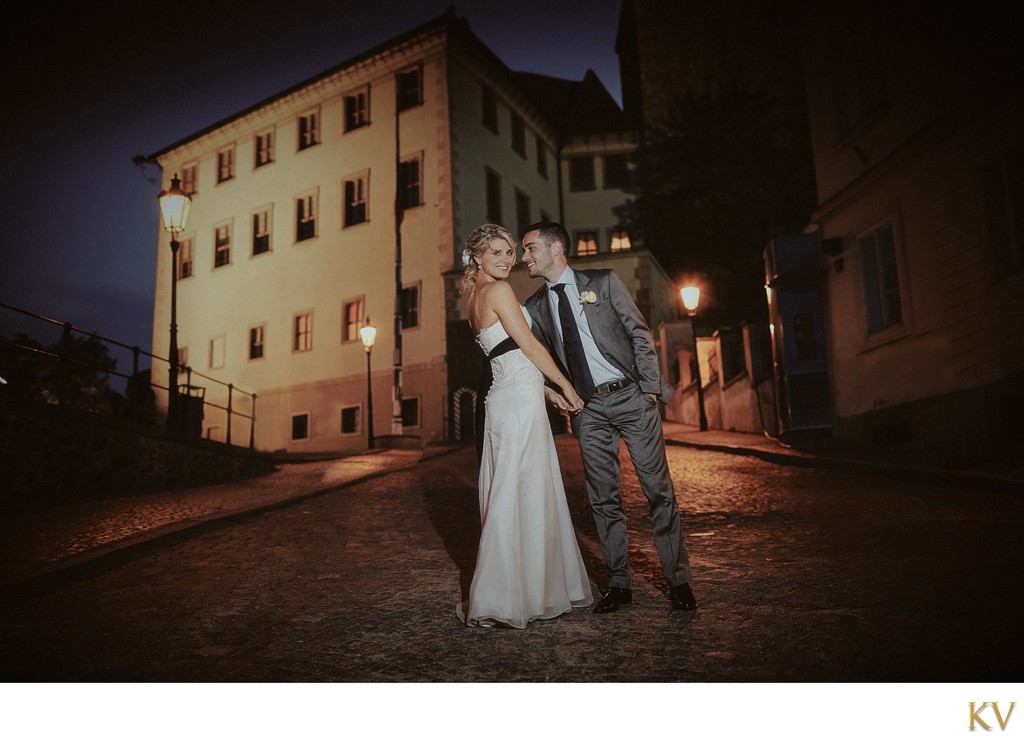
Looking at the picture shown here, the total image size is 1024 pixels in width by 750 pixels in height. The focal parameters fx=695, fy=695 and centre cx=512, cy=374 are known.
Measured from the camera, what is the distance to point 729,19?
1267 inches

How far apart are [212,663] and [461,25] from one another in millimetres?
26232

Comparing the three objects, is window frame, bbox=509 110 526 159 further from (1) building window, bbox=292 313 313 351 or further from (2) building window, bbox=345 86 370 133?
(1) building window, bbox=292 313 313 351

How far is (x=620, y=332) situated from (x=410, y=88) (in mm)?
24961

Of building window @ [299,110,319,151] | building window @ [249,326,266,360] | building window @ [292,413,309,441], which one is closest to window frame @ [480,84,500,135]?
building window @ [299,110,319,151]

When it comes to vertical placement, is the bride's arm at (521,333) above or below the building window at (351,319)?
below

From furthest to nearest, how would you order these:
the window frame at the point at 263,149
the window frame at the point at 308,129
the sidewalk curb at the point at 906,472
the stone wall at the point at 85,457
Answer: the window frame at the point at 263,149, the window frame at the point at 308,129, the stone wall at the point at 85,457, the sidewalk curb at the point at 906,472

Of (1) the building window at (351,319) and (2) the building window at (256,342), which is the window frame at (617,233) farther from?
(2) the building window at (256,342)

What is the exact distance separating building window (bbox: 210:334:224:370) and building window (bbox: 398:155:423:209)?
430 inches

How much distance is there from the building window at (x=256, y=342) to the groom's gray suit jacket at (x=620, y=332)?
27.1 meters

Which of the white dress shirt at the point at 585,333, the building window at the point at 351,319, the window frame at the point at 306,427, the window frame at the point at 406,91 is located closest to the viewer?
the white dress shirt at the point at 585,333

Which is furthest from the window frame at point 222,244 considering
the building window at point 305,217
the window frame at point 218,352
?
the building window at point 305,217

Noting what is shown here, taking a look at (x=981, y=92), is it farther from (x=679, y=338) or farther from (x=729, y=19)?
(x=729, y=19)

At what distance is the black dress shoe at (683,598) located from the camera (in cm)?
350

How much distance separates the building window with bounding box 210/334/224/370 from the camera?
30.1m
